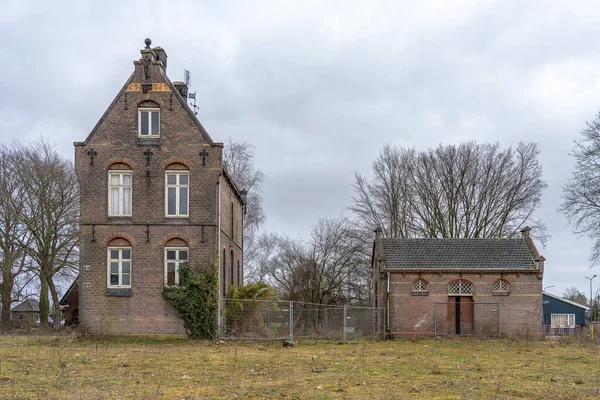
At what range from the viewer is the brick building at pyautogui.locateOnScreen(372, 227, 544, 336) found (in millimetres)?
38594

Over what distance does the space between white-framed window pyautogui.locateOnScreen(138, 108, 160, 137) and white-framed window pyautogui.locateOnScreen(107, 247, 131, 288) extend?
5.34 metres

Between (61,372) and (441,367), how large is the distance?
10.5m

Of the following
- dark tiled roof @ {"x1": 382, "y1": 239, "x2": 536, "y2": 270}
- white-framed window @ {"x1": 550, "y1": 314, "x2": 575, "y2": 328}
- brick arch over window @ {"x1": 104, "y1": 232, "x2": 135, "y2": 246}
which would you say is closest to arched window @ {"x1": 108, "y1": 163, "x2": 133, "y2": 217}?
brick arch over window @ {"x1": 104, "y1": 232, "x2": 135, "y2": 246}

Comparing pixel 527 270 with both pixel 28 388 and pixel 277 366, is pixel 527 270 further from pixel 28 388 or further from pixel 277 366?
pixel 28 388

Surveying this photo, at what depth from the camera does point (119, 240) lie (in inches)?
1214

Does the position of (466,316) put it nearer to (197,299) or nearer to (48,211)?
(197,299)

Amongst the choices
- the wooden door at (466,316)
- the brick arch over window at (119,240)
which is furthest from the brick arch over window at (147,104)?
the wooden door at (466,316)

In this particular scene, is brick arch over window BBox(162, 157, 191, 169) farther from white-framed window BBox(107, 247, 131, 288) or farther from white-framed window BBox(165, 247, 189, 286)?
white-framed window BBox(107, 247, 131, 288)

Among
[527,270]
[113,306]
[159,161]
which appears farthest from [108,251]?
[527,270]

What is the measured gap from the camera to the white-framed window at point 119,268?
30547mm

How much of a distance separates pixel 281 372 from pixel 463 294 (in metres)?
23.5

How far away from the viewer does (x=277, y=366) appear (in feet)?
63.8

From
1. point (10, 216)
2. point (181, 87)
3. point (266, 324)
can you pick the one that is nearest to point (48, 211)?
point (10, 216)

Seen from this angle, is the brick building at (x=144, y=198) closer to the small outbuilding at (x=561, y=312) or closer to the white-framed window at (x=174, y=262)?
the white-framed window at (x=174, y=262)
